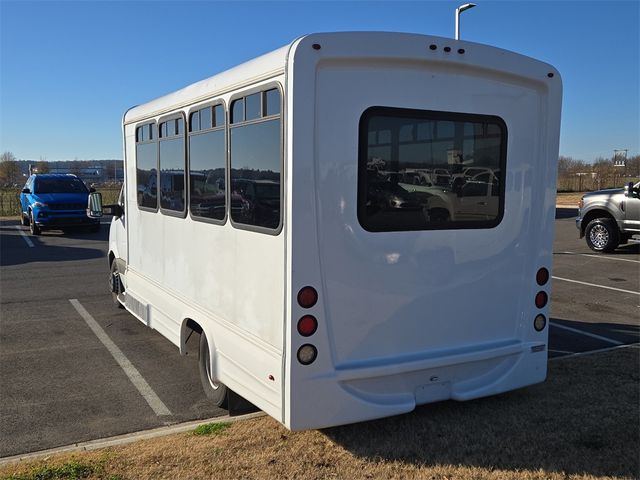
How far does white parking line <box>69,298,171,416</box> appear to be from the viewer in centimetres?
477

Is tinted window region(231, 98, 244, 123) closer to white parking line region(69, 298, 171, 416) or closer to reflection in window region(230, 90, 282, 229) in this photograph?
reflection in window region(230, 90, 282, 229)

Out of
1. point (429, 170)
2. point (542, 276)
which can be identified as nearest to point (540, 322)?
point (542, 276)

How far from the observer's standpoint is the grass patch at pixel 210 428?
4.14 metres

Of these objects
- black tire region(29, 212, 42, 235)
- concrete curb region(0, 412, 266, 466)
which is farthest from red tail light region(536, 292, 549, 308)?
black tire region(29, 212, 42, 235)

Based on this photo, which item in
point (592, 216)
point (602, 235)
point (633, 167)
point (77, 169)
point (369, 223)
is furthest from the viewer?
point (633, 167)

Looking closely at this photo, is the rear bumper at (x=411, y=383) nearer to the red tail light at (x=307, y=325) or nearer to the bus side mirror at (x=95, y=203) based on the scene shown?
the red tail light at (x=307, y=325)

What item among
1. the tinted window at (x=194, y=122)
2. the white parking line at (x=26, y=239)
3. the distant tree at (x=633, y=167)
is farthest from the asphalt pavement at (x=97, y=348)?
the distant tree at (x=633, y=167)

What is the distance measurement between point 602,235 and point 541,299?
421 inches

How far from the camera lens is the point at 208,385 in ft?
15.6

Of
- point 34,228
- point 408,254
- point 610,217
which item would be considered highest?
point 408,254

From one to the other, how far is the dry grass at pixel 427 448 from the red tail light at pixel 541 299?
83 centimetres

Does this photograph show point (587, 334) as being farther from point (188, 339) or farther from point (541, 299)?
point (188, 339)

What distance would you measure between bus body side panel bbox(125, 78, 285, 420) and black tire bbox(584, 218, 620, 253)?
11521 mm

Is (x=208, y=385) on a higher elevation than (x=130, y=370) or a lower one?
higher
